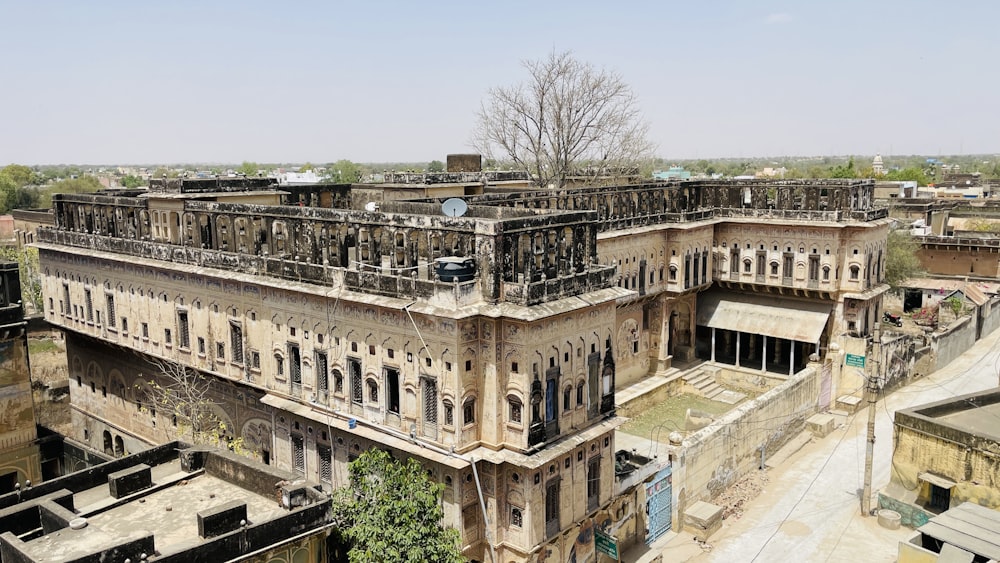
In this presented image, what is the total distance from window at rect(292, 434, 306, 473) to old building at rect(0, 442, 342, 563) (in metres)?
4.25

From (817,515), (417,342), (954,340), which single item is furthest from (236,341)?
(954,340)

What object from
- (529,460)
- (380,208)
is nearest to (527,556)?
(529,460)

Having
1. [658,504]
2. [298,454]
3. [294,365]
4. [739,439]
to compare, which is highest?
[294,365]

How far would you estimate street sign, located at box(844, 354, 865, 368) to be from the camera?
39.1 meters

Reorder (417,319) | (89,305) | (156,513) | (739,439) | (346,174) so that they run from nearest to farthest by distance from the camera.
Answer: (156,513), (417,319), (739,439), (89,305), (346,174)

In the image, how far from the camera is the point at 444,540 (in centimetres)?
2017

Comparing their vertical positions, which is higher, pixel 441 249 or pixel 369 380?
pixel 441 249

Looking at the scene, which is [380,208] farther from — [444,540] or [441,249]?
[444,540]

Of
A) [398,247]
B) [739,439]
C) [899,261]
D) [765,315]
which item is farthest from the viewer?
[899,261]

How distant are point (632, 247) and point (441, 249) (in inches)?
726

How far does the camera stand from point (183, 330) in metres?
31.0

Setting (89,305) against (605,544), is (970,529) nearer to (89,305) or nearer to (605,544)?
(605,544)

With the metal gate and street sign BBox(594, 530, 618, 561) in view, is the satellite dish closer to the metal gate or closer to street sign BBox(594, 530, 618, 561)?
street sign BBox(594, 530, 618, 561)

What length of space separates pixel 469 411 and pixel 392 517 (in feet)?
12.6
